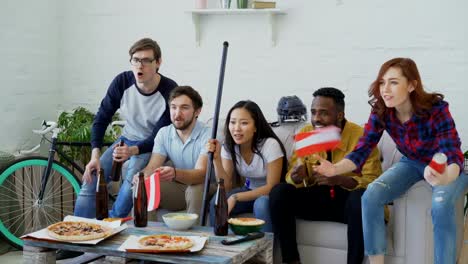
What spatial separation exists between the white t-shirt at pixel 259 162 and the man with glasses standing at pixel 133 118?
0.53m

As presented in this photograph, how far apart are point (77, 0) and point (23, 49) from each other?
0.63m

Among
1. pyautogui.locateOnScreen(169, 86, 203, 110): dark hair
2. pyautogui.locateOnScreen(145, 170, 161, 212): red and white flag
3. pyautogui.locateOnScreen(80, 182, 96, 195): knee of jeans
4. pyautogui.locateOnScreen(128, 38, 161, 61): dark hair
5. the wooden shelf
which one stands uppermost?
the wooden shelf

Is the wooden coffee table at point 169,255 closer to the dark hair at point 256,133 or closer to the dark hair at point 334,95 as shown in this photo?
the dark hair at point 256,133

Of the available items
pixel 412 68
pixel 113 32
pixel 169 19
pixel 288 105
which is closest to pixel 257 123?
pixel 288 105

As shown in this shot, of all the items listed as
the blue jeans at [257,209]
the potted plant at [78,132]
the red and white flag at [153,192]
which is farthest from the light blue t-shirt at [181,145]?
the potted plant at [78,132]

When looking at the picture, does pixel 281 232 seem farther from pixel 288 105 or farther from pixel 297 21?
pixel 297 21

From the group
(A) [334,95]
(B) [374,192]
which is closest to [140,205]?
(B) [374,192]

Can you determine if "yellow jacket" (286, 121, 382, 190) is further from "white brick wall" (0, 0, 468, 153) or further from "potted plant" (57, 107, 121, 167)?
"potted plant" (57, 107, 121, 167)

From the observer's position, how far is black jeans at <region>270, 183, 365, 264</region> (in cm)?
322

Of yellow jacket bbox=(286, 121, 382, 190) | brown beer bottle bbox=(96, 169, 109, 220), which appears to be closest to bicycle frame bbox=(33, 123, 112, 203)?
brown beer bottle bbox=(96, 169, 109, 220)

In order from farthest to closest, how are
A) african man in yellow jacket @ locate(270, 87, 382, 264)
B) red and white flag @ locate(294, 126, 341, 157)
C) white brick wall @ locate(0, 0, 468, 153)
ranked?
white brick wall @ locate(0, 0, 468, 153) → african man in yellow jacket @ locate(270, 87, 382, 264) → red and white flag @ locate(294, 126, 341, 157)

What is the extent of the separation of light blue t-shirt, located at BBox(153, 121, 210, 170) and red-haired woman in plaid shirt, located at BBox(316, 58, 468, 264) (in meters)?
0.81

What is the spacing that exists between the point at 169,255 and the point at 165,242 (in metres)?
0.10

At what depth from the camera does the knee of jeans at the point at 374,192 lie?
119 inches
